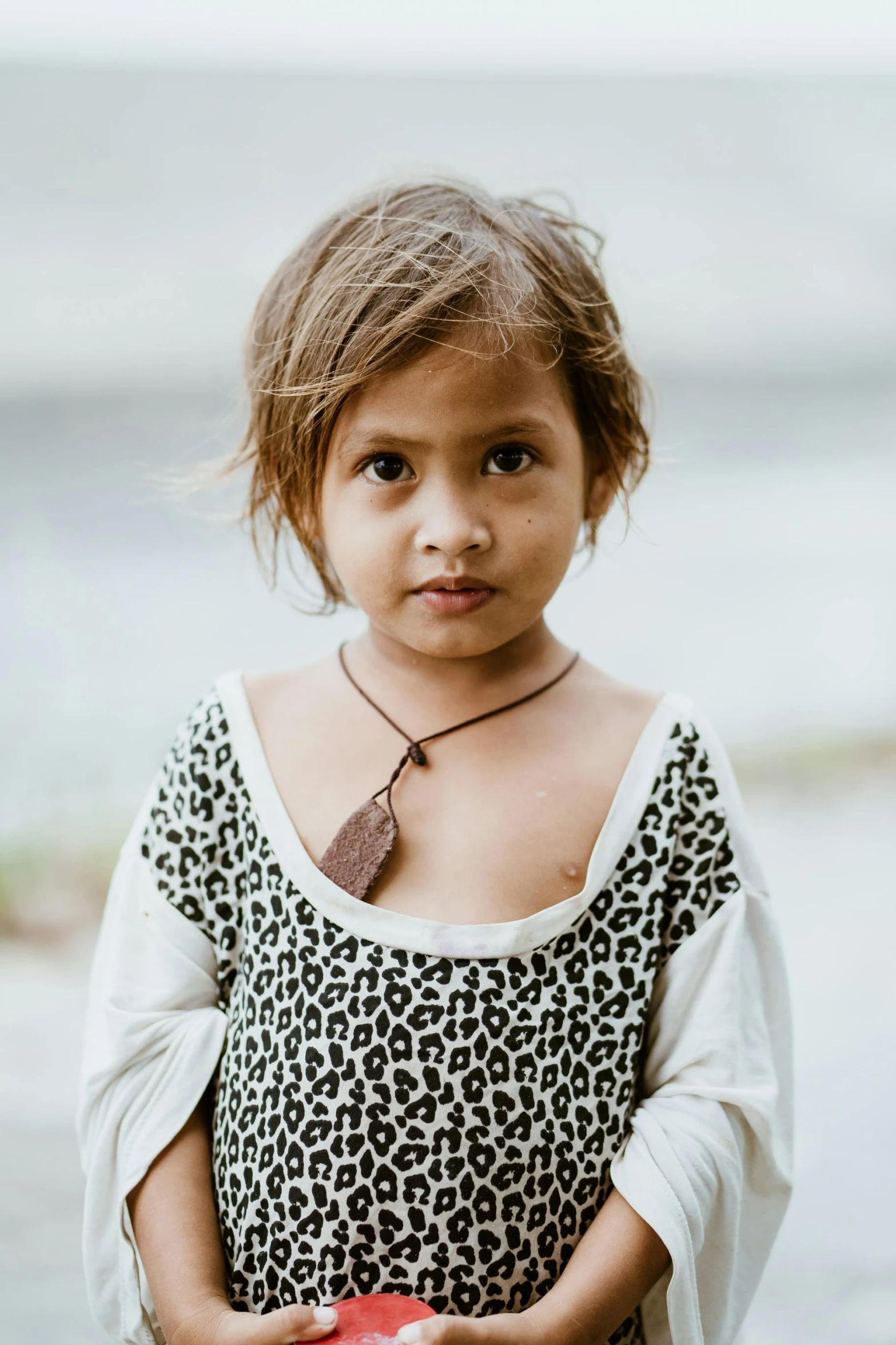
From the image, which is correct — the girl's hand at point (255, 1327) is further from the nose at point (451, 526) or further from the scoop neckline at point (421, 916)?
the nose at point (451, 526)

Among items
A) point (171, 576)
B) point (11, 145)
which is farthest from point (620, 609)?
point (11, 145)

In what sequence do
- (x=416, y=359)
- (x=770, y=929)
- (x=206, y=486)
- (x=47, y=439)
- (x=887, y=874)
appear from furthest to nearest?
(x=47, y=439), (x=887, y=874), (x=206, y=486), (x=770, y=929), (x=416, y=359)

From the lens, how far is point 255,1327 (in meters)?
0.81

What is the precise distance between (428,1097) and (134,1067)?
9.2 inches

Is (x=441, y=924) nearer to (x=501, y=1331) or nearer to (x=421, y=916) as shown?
(x=421, y=916)

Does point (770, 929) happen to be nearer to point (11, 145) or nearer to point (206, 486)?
point (206, 486)

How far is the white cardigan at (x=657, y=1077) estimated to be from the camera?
0.88 metres

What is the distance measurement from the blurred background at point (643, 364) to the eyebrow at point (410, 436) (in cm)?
126

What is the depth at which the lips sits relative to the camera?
86 centimetres

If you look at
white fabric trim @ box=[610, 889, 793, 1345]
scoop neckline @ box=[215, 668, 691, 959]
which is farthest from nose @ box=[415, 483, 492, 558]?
white fabric trim @ box=[610, 889, 793, 1345]

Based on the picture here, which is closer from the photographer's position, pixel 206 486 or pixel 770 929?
pixel 770 929

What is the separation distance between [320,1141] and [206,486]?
1.75ft

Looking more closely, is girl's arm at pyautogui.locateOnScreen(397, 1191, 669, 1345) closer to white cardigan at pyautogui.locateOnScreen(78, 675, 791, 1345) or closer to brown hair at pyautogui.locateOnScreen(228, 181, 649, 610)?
white cardigan at pyautogui.locateOnScreen(78, 675, 791, 1345)

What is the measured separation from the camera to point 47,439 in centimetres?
257
